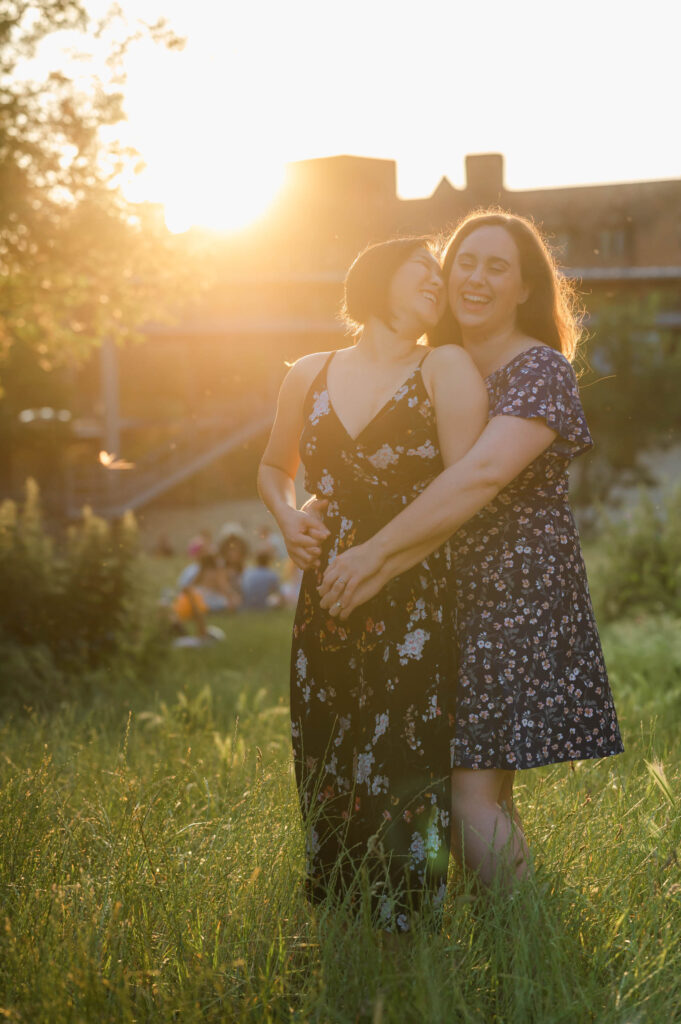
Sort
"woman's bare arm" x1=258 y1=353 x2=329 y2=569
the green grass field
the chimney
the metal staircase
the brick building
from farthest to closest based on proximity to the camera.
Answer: the metal staircase
the chimney
the brick building
"woman's bare arm" x1=258 y1=353 x2=329 y2=569
the green grass field

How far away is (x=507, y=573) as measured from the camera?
2.87 m

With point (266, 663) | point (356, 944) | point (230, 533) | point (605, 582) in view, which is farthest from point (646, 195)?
point (356, 944)

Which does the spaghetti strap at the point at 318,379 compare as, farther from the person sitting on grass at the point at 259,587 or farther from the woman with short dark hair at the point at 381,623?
the person sitting on grass at the point at 259,587

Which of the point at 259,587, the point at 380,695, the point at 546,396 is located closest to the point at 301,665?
the point at 380,695

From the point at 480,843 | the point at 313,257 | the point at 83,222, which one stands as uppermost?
the point at 83,222

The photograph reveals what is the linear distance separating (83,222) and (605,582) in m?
6.16

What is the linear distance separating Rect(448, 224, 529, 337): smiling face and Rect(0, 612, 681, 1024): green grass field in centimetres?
140

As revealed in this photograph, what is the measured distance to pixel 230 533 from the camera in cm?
1681

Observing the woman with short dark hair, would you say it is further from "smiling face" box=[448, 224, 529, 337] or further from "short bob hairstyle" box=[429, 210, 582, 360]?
"short bob hairstyle" box=[429, 210, 582, 360]

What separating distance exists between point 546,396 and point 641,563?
23.6 feet

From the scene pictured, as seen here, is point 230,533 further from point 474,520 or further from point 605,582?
point 474,520

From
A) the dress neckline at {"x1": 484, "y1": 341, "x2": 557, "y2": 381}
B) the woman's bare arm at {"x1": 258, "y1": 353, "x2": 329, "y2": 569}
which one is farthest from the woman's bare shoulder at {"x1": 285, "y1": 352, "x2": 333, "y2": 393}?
the dress neckline at {"x1": 484, "y1": 341, "x2": 557, "y2": 381}

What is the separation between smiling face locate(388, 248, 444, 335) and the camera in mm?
2855

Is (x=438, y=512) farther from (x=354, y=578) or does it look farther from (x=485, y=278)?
(x=485, y=278)
